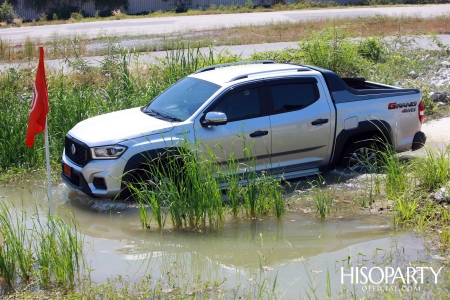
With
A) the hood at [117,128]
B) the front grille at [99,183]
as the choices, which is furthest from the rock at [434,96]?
the front grille at [99,183]

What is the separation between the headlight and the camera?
7.77 metres

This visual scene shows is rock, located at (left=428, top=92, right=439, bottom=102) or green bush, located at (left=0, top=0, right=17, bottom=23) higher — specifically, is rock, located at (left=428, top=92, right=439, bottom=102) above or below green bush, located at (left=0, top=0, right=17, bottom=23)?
below

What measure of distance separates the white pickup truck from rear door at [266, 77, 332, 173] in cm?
1

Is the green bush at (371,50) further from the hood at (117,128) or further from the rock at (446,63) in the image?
the hood at (117,128)

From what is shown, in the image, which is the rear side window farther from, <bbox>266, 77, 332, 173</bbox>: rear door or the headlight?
the headlight

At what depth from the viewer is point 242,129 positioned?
816cm

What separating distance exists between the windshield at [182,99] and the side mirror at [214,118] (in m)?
0.34

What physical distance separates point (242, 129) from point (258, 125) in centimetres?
31

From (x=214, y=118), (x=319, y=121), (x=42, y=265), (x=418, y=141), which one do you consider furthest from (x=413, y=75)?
(x=42, y=265)

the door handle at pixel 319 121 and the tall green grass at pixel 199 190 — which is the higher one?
the door handle at pixel 319 121

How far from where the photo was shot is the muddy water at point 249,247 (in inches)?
233

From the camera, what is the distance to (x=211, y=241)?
6.86 metres

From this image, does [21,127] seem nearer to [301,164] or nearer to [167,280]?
[301,164]

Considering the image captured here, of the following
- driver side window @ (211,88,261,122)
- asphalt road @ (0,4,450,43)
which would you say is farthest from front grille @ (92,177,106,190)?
asphalt road @ (0,4,450,43)
